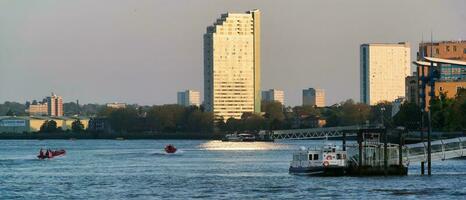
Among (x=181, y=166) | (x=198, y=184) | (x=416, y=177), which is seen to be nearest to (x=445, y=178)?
(x=416, y=177)

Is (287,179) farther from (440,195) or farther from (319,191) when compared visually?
(440,195)

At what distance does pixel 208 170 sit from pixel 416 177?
29916 millimetres

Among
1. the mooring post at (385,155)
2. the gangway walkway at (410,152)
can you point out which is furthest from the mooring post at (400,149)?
the gangway walkway at (410,152)

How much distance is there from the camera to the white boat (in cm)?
11081

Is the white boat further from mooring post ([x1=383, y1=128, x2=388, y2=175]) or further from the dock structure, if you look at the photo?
mooring post ([x1=383, y1=128, x2=388, y2=175])

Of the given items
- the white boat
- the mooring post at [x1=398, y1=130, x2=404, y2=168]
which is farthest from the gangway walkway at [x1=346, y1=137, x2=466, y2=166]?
the mooring post at [x1=398, y1=130, x2=404, y2=168]

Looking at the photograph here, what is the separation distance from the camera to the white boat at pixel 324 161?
111m

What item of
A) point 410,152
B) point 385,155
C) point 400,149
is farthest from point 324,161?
point 410,152

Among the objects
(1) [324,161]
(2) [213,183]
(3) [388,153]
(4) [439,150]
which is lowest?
(2) [213,183]

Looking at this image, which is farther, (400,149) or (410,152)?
(410,152)

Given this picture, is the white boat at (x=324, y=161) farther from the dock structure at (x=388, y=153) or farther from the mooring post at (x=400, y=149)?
the mooring post at (x=400, y=149)

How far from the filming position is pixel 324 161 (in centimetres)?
11162

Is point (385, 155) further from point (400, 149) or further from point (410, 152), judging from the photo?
point (410, 152)

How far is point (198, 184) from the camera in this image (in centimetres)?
10719
